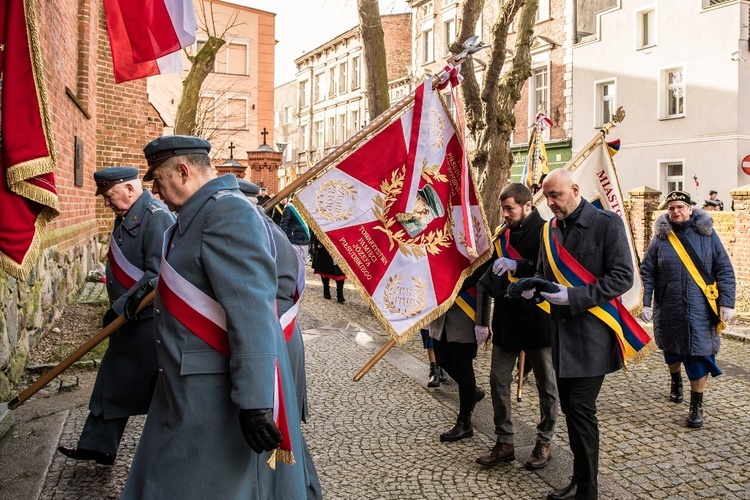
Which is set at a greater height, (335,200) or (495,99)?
(495,99)

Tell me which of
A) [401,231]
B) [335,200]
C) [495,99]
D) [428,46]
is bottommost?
[401,231]

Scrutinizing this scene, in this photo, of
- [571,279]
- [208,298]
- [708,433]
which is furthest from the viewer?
[708,433]

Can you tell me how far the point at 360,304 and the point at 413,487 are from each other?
341 inches

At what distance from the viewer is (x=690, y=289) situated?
6.41 metres

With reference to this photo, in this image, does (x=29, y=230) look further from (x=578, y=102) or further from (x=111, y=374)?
(x=578, y=102)

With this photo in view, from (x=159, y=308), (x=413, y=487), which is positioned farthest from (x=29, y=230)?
(x=413, y=487)

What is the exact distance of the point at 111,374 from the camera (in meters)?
4.62

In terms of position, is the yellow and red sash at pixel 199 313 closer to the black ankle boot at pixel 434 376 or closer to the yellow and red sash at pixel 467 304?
the yellow and red sash at pixel 467 304

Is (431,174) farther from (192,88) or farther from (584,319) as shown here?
(192,88)

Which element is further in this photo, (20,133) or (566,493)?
(566,493)

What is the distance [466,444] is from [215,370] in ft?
10.0

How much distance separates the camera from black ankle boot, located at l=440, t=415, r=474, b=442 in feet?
17.8

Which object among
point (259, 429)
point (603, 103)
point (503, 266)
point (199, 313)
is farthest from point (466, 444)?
point (603, 103)

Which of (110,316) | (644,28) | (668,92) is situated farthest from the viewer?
(644,28)
